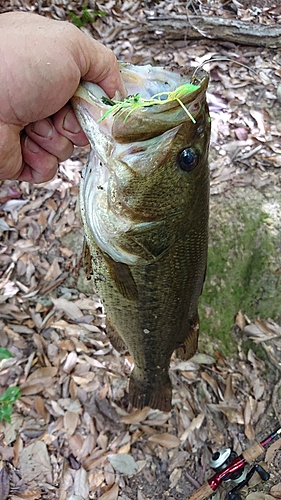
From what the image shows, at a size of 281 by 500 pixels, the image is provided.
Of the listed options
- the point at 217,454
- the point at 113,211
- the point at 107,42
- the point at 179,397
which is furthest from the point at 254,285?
the point at 107,42

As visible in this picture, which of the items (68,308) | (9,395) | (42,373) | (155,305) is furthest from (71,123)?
(42,373)

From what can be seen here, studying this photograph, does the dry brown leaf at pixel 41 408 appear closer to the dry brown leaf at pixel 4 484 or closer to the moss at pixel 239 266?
the dry brown leaf at pixel 4 484

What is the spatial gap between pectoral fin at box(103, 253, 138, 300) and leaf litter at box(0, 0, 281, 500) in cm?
141

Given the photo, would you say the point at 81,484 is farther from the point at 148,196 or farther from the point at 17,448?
the point at 148,196

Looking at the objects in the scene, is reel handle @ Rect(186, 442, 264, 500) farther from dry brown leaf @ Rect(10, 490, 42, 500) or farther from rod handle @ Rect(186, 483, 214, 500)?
dry brown leaf @ Rect(10, 490, 42, 500)

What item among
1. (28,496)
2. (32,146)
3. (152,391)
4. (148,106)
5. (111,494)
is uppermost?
(148,106)

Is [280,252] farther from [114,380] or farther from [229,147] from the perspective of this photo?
[114,380]

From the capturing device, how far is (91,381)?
10.1 ft

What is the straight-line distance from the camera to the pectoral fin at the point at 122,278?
5.78 feet

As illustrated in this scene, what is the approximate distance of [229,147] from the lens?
371 cm

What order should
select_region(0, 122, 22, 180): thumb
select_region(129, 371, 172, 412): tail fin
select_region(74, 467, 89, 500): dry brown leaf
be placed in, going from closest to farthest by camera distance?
1. select_region(0, 122, 22, 180): thumb
2. select_region(129, 371, 172, 412): tail fin
3. select_region(74, 467, 89, 500): dry brown leaf

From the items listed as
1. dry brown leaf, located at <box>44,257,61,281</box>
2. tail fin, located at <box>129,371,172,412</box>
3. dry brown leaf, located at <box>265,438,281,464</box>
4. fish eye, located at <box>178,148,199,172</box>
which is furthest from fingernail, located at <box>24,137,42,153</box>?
dry brown leaf, located at <box>265,438,281,464</box>

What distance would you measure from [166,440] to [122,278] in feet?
5.42

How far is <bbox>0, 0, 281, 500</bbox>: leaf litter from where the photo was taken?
9.09ft
